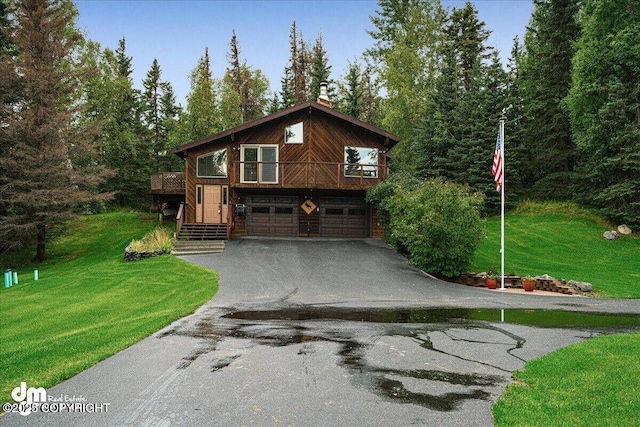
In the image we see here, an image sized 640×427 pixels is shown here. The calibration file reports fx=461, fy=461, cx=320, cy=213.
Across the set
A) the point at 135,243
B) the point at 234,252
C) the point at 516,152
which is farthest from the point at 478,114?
the point at 135,243

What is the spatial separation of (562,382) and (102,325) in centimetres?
906

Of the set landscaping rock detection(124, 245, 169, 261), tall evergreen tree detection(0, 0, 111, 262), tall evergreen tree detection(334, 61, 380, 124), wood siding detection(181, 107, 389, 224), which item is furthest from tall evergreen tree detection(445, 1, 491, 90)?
landscaping rock detection(124, 245, 169, 261)

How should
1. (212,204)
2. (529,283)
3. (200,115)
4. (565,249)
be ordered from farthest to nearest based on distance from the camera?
(200,115), (212,204), (565,249), (529,283)

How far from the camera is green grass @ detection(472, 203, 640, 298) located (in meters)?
19.2

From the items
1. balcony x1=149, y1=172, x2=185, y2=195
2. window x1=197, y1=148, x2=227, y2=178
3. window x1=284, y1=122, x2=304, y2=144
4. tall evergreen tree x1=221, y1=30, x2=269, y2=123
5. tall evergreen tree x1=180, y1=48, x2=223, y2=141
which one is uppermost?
tall evergreen tree x1=221, y1=30, x2=269, y2=123

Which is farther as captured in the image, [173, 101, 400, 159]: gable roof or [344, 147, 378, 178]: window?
[344, 147, 378, 178]: window

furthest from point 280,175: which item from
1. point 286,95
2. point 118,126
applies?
point 286,95

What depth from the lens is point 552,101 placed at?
34.3 meters

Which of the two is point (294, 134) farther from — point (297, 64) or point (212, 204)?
point (297, 64)

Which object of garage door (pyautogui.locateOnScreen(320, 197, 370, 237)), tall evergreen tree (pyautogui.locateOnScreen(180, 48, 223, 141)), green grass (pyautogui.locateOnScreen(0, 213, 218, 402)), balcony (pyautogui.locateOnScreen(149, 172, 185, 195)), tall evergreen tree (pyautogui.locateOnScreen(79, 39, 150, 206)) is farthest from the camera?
tall evergreen tree (pyautogui.locateOnScreen(79, 39, 150, 206))

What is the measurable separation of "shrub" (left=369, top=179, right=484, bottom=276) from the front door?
488 inches

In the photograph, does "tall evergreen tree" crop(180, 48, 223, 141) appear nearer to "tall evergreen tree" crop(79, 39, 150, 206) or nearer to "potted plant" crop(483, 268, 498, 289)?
"tall evergreen tree" crop(79, 39, 150, 206)

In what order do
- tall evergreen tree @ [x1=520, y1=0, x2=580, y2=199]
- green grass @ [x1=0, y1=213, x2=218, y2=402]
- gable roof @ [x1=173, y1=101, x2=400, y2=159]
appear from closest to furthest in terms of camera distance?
green grass @ [x1=0, y1=213, x2=218, y2=402]
gable roof @ [x1=173, y1=101, x2=400, y2=159]
tall evergreen tree @ [x1=520, y1=0, x2=580, y2=199]

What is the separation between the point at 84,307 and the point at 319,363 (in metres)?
9.17
